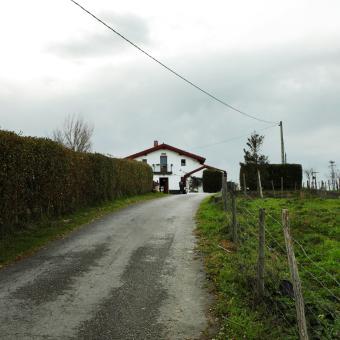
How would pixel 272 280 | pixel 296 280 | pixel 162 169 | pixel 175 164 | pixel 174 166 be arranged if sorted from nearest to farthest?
1. pixel 296 280
2. pixel 272 280
3. pixel 162 169
4. pixel 174 166
5. pixel 175 164

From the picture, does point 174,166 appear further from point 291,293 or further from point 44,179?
point 291,293

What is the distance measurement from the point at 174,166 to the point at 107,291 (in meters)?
55.0

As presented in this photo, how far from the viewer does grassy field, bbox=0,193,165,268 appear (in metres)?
12.1

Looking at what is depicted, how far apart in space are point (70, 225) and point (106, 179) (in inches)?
350

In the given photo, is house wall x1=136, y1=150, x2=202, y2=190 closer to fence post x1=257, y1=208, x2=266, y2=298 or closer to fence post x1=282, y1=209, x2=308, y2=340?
fence post x1=257, y1=208, x2=266, y2=298

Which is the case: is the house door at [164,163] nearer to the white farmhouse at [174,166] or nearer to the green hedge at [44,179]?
the white farmhouse at [174,166]

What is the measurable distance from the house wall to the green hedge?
36.4 metres

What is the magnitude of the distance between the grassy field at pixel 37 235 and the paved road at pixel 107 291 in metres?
0.47

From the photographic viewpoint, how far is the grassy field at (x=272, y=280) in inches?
263

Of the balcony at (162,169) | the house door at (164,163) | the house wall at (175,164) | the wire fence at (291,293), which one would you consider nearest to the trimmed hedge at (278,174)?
the house wall at (175,164)

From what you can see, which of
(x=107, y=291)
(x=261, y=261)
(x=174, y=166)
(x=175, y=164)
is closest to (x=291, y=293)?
(x=261, y=261)

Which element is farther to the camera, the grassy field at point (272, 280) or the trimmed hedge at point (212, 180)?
the trimmed hedge at point (212, 180)

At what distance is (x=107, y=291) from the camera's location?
8680 mm

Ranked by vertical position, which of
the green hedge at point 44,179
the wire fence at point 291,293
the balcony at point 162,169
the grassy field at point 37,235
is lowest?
the wire fence at point 291,293
